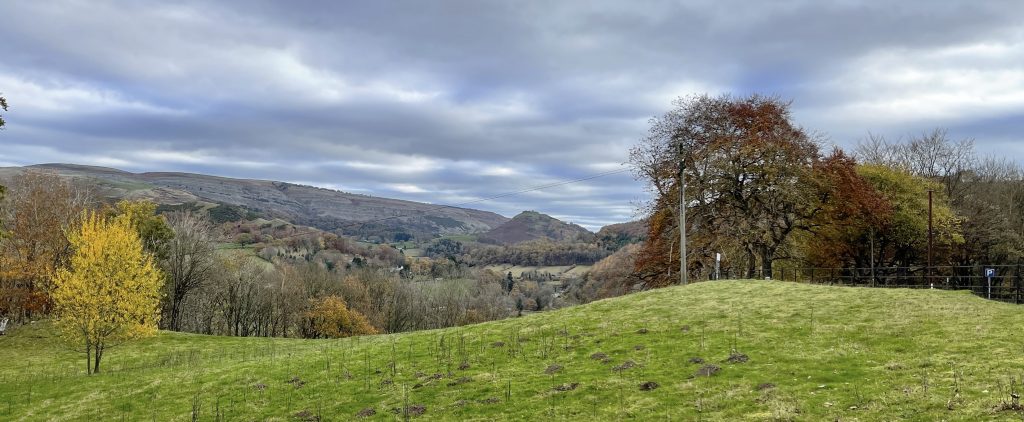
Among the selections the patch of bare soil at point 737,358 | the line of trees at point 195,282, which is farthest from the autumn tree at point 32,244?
the patch of bare soil at point 737,358

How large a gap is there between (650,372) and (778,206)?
35.4 m

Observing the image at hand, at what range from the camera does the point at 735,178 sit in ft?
154

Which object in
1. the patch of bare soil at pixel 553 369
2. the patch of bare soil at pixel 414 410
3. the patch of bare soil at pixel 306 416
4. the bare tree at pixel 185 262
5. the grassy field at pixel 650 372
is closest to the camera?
the grassy field at pixel 650 372

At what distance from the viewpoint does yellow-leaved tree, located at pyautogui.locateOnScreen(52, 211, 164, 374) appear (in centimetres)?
3153

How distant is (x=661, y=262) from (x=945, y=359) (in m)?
39.9

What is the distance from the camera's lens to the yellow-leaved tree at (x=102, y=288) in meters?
31.5

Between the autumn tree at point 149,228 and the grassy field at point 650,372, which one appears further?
the autumn tree at point 149,228

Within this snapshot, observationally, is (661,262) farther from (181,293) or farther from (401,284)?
(401,284)

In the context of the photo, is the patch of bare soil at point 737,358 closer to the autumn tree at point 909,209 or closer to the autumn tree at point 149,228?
the autumn tree at point 909,209

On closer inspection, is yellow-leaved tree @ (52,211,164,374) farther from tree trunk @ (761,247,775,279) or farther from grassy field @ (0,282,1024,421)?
tree trunk @ (761,247,775,279)

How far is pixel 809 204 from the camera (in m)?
46.0

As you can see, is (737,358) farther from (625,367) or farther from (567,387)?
(567,387)

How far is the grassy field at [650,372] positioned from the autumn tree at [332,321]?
169 ft

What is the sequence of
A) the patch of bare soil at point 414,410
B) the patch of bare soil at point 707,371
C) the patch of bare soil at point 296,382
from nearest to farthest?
the patch of bare soil at point 414,410 < the patch of bare soil at point 707,371 < the patch of bare soil at point 296,382
